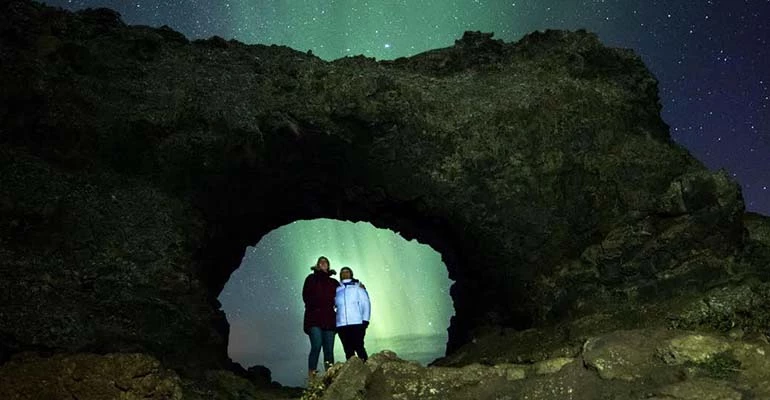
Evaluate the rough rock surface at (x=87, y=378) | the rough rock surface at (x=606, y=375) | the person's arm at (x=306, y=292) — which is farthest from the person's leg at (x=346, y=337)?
the rough rock surface at (x=606, y=375)

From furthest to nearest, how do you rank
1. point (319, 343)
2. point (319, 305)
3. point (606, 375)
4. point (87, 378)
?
1. point (319, 305)
2. point (319, 343)
3. point (87, 378)
4. point (606, 375)

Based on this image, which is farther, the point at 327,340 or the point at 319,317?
the point at 327,340

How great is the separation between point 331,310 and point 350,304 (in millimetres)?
417

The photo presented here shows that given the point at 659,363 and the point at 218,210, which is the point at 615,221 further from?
the point at 218,210

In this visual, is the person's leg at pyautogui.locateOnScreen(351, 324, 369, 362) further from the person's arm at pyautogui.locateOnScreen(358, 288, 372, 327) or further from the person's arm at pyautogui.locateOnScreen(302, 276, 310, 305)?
the person's arm at pyautogui.locateOnScreen(302, 276, 310, 305)

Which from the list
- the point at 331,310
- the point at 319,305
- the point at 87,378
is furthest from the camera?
the point at 331,310

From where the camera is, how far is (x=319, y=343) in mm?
10883

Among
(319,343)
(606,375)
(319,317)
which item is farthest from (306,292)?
(606,375)

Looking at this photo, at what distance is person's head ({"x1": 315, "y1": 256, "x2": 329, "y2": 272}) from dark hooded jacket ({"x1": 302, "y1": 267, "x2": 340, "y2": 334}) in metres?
0.31

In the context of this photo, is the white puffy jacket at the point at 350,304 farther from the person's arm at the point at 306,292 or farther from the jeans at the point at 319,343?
the person's arm at the point at 306,292

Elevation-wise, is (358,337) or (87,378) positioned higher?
(358,337)

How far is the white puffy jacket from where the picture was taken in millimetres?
11125

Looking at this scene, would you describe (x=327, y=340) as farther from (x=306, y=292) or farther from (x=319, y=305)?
(x=306, y=292)

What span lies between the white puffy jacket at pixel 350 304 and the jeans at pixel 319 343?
0.35 meters
